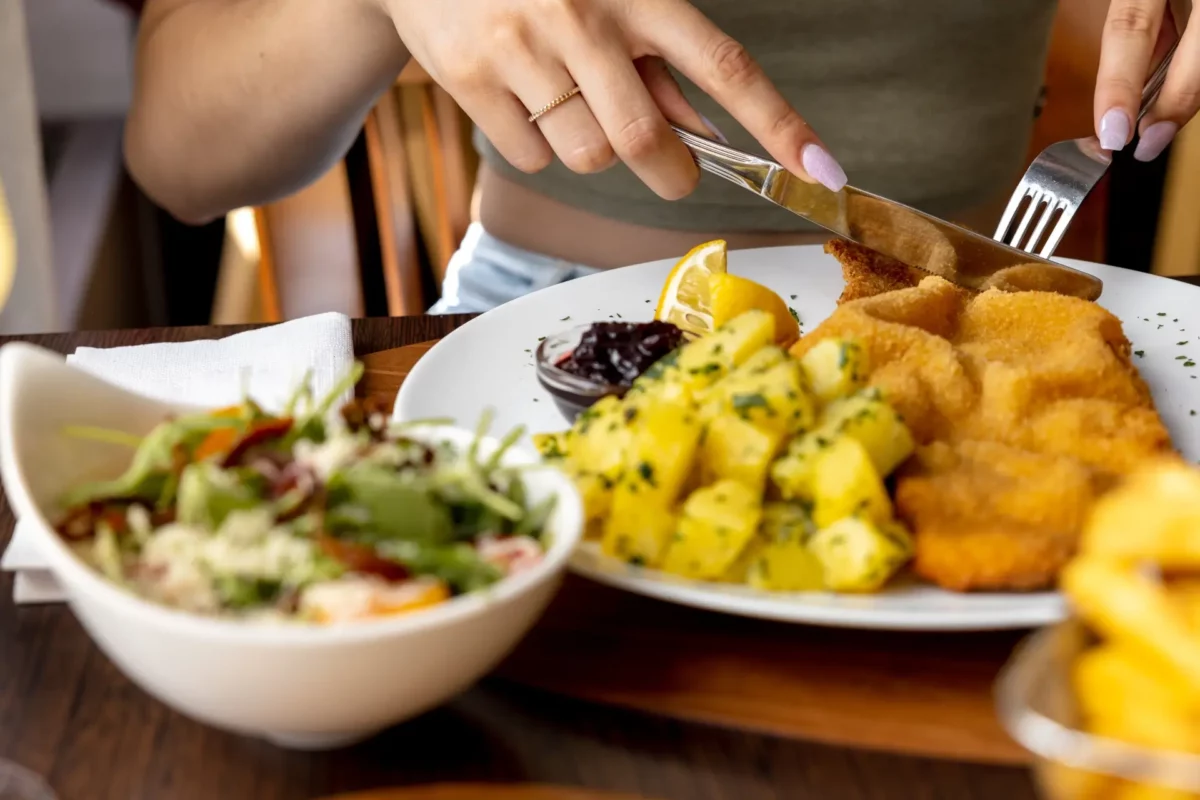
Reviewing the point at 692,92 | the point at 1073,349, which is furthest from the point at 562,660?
the point at 692,92

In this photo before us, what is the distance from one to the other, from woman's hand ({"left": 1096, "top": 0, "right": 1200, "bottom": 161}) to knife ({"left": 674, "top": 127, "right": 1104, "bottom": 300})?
0.21 meters

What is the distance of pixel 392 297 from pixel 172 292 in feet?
5.38

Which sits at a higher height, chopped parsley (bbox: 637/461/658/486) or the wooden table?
chopped parsley (bbox: 637/461/658/486)

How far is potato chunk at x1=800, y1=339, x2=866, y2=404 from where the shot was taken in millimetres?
996

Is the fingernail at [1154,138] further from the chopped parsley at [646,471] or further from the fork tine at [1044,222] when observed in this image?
the chopped parsley at [646,471]

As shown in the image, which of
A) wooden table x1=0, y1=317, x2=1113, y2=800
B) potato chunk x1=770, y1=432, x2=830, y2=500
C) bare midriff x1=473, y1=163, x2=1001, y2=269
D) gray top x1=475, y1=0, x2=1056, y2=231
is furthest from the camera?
bare midriff x1=473, y1=163, x2=1001, y2=269

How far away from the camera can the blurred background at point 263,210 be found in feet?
8.43

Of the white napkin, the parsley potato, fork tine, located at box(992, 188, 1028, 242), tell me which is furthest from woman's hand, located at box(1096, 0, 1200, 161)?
the white napkin

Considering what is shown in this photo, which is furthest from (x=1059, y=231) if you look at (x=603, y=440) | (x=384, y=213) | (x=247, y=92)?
(x=384, y=213)

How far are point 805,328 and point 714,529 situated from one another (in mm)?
672

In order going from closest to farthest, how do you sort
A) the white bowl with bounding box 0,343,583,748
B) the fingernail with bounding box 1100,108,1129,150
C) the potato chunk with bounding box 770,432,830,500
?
the white bowl with bounding box 0,343,583,748, the potato chunk with bounding box 770,432,830,500, the fingernail with bounding box 1100,108,1129,150

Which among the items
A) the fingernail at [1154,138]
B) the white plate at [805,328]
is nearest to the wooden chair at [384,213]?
the white plate at [805,328]

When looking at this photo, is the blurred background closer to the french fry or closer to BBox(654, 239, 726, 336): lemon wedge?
BBox(654, 239, 726, 336): lemon wedge

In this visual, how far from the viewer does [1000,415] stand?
1126 millimetres
